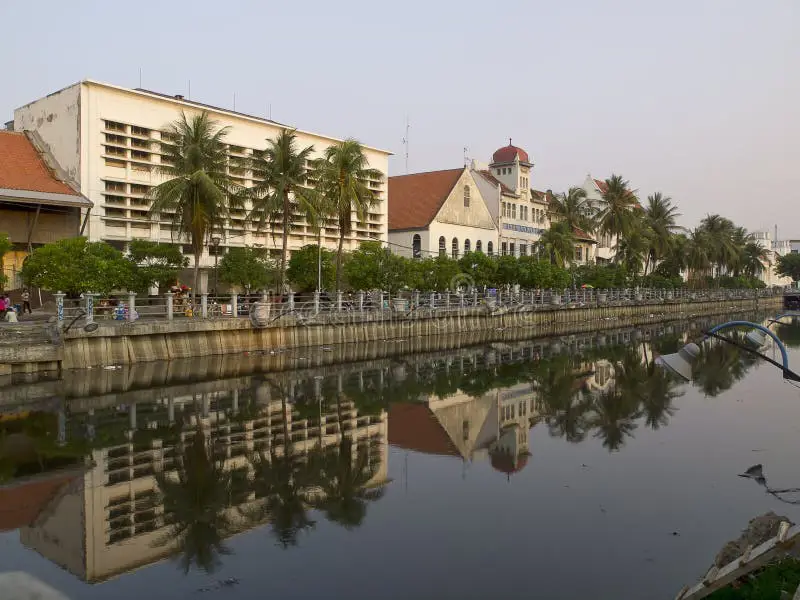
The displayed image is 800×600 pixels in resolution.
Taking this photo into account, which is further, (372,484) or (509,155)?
(509,155)

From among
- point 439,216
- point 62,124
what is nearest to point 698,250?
point 439,216

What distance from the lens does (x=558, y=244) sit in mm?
60062

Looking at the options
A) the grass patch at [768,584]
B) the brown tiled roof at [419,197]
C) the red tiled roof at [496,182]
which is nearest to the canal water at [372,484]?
the grass patch at [768,584]

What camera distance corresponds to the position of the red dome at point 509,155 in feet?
225

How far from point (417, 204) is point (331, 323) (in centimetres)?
2947

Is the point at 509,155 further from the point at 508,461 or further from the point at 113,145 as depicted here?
the point at 508,461

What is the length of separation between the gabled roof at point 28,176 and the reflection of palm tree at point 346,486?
83.9 ft

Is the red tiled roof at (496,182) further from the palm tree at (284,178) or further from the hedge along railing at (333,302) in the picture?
the palm tree at (284,178)

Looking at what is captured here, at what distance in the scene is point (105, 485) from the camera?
11867mm

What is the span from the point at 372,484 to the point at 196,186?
68.3 feet

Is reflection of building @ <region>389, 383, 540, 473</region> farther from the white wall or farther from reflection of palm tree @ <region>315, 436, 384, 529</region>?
the white wall

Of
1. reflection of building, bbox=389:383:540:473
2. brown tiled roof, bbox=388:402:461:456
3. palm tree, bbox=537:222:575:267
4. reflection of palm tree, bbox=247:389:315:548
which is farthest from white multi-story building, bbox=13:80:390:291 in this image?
palm tree, bbox=537:222:575:267

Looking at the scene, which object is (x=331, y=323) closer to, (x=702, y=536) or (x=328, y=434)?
(x=328, y=434)

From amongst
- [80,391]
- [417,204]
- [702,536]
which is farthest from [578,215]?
[702,536]
